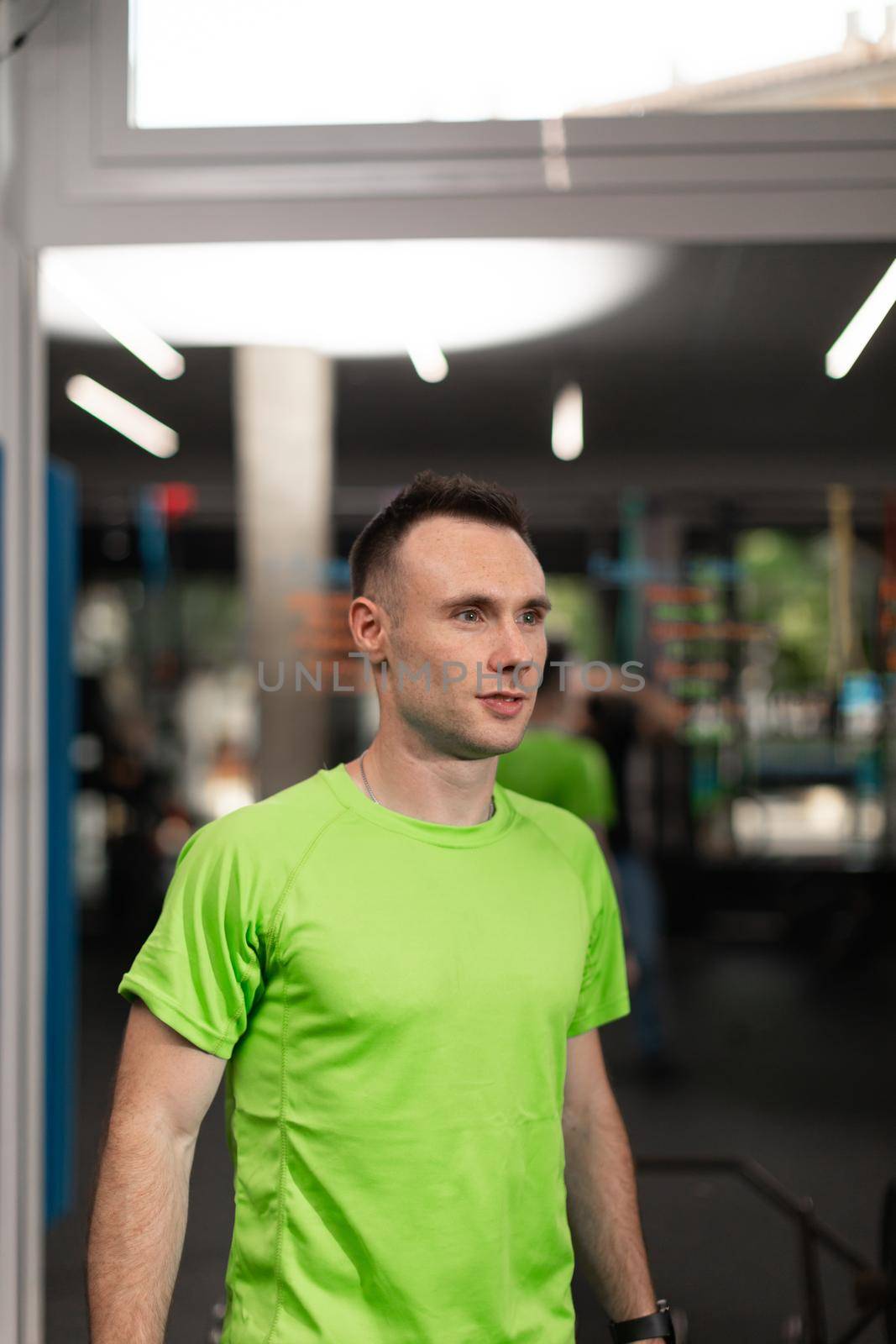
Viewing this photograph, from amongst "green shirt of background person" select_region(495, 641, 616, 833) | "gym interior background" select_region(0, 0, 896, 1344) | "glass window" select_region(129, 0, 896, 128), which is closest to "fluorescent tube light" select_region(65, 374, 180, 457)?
"gym interior background" select_region(0, 0, 896, 1344)

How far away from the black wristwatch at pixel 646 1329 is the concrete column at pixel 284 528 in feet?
2.86

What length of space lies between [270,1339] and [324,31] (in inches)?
73.7

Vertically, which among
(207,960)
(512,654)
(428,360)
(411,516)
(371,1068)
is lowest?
(371,1068)

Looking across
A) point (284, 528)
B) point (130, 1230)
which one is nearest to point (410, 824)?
point (130, 1230)

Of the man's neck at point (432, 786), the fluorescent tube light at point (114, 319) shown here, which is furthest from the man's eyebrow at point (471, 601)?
the fluorescent tube light at point (114, 319)

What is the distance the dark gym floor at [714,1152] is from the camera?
5.13ft

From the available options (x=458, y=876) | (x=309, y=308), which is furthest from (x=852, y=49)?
(x=458, y=876)

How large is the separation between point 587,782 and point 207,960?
0.89 m

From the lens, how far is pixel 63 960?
2223 mm

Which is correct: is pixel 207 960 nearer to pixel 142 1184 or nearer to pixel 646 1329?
pixel 142 1184

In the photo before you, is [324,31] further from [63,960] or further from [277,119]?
[63,960]

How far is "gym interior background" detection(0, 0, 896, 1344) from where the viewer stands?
1.78m

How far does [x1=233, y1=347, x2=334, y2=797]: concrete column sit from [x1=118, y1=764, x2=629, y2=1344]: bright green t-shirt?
537mm

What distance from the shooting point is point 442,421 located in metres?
1.89
